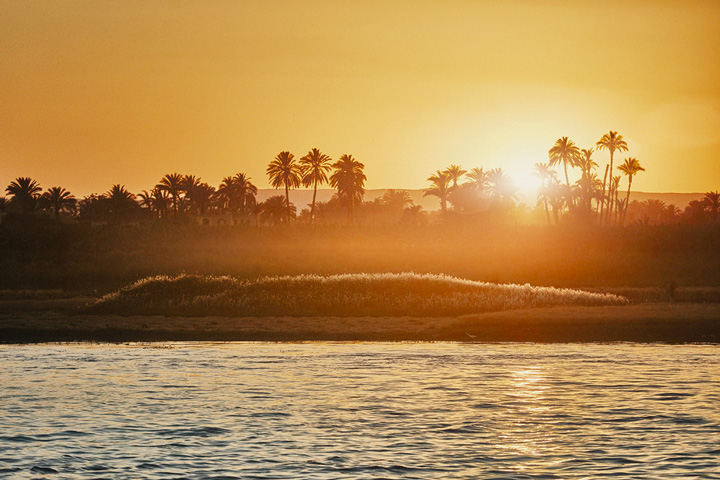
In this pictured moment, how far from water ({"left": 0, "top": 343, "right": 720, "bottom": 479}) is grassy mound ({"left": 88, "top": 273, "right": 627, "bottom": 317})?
15134 mm

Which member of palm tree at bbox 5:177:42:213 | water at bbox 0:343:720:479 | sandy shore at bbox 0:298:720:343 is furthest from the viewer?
palm tree at bbox 5:177:42:213

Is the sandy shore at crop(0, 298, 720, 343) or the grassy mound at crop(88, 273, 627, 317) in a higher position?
the grassy mound at crop(88, 273, 627, 317)

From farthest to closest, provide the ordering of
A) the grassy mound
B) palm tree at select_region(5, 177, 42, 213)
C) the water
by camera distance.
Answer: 1. palm tree at select_region(5, 177, 42, 213)
2. the grassy mound
3. the water

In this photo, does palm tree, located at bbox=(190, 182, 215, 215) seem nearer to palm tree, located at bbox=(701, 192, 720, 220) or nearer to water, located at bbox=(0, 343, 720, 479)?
palm tree, located at bbox=(701, 192, 720, 220)

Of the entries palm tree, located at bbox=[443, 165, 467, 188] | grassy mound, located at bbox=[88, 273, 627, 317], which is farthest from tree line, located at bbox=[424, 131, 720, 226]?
grassy mound, located at bbox=[88, 273, 627, 317]

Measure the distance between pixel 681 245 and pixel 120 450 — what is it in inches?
3215

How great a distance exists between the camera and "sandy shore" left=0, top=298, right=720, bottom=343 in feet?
130

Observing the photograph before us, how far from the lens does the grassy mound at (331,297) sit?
48.2 metres

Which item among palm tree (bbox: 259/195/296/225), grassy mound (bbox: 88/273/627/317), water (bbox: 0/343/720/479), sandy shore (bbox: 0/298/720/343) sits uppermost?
Answer: palm tree (bbox: 259/195/296/225)

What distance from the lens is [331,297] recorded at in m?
49.6

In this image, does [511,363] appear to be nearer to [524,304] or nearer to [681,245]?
[524,304]

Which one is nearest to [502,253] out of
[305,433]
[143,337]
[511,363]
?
[143,337]

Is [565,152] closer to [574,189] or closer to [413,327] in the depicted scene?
[574,189]

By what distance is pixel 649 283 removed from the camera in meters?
78.6
